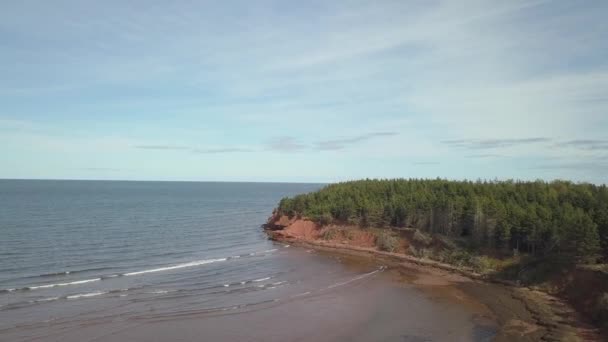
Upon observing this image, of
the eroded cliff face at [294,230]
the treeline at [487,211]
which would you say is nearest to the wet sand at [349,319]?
the treeline at [487,211]

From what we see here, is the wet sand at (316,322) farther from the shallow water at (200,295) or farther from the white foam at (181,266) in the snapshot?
the white foam at (181,266)

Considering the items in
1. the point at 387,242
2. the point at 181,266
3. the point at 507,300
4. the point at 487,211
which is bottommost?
the point at 507,300

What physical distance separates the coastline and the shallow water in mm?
2241

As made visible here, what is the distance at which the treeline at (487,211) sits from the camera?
4228 centimetres

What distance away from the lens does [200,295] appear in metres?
36.1

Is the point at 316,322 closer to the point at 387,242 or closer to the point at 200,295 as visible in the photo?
the point at 200,295

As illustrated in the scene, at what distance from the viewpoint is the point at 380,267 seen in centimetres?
5078

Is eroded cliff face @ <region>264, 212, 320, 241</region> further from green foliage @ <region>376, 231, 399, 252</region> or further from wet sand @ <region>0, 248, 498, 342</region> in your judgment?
wet sand @ <region>0, 248, 498, 342</region>

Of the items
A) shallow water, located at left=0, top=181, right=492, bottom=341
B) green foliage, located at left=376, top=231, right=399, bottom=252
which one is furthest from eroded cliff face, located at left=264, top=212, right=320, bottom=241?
green foliage, located at left=376, top=231, right=399, bottom=252

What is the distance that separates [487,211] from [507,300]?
20.5 meters

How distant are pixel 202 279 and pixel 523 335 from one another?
89.6 ft

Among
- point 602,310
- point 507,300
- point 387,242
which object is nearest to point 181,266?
point 387,242

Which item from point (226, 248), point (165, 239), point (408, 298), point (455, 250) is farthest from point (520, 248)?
point (165, 239)

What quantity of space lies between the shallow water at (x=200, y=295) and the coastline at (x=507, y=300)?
2.24m
